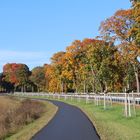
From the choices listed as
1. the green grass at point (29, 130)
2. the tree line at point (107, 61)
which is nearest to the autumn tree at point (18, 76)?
the tree line at point (107, 61)

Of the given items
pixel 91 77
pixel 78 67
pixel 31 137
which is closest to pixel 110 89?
pixel 91 77

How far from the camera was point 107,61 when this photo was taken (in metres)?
67.3

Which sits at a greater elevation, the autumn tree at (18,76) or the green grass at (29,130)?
the autumn tree at (18,76)

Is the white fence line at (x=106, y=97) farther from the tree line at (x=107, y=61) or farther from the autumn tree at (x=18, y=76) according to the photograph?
the autumn tree at (x=18, y=76)

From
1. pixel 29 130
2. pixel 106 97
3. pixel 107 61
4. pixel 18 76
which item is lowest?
pixel 29 130

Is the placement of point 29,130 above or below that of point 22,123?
below

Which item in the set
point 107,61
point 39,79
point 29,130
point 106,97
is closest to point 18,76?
point 39,79

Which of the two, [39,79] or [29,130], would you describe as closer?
[29,130]

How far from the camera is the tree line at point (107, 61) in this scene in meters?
50.0

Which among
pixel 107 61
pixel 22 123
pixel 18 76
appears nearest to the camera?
pixel 22 123

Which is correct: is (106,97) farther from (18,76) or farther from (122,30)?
(18,76)

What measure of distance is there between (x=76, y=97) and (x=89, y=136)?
188 feet

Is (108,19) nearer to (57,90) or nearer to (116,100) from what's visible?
(116,100)

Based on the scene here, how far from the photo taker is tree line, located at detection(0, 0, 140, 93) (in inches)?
1969
